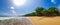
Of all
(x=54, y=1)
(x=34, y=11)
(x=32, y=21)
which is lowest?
(x=32, y=21)

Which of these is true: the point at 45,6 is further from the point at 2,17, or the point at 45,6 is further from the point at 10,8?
the point at 2,17

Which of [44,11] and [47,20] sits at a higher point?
[44,11]

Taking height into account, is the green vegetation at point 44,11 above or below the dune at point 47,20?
above

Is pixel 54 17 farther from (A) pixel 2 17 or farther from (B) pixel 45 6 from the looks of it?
(A) pixel 2 17

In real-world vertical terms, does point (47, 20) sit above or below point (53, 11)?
below

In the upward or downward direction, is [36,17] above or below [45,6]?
below

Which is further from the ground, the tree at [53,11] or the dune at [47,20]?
the tree at [53,11]

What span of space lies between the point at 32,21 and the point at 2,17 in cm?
37

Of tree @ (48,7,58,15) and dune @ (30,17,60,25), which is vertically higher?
tree @ (48,7,58,15)

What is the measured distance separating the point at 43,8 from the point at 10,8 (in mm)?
402

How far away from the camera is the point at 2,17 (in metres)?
1.10

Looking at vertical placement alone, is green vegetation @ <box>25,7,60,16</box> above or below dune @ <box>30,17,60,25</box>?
above

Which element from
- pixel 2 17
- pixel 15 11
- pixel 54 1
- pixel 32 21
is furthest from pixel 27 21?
pixel 54 1

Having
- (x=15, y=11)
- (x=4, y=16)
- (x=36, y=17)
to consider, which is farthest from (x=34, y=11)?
(x=4, y=16)
